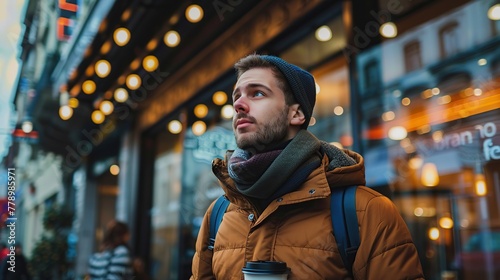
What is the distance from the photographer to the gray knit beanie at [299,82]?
1.70 meters

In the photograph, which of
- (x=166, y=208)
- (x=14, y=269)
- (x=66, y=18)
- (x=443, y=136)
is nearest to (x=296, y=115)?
(x=443, y=136)

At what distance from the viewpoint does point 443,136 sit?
477 cm

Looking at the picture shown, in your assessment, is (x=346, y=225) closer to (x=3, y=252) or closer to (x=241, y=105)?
(x=241, y=105)

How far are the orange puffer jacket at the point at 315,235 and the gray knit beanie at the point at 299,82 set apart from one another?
0.21 meters

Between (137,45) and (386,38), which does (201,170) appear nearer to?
(137,45)

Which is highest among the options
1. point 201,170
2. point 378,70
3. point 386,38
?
point 386,38

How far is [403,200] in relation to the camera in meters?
5.28

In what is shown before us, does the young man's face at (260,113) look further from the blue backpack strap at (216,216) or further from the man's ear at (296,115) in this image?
the blue backpack strap at (216,216)

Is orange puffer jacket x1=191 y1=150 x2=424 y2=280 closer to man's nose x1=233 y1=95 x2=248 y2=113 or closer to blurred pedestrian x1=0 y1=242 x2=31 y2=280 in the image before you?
man's nose x1=233 y1=95 x2=248 y2=113

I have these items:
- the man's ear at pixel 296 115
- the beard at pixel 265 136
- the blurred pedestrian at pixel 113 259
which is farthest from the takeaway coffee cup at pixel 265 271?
the blurred pedestrian at pixel 113 259

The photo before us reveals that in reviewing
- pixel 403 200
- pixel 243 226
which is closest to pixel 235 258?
pixel 243 226

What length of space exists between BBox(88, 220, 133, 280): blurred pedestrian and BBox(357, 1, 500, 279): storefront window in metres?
2.94

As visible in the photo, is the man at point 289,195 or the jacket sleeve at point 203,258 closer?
the man at point 289,195

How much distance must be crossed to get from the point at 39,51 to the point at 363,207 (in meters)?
10.3
